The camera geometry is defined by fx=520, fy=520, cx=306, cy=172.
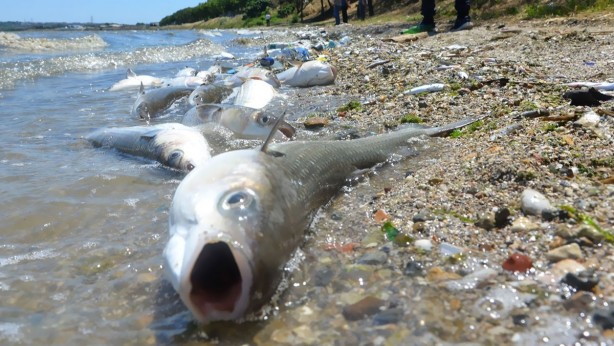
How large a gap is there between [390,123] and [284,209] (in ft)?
12.9

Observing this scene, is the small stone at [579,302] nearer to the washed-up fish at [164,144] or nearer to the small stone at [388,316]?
the small stone at [388,316]

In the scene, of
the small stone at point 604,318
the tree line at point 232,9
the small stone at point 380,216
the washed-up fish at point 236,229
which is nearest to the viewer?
the small stone at point 604,318

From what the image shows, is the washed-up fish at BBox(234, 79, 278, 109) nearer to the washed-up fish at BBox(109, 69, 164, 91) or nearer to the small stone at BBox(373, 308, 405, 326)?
the washed-up fish at BBox(109, 69, 164, 91)

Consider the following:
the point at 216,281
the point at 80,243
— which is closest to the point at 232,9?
the point at 80,243

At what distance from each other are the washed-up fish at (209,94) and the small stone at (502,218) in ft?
20.8

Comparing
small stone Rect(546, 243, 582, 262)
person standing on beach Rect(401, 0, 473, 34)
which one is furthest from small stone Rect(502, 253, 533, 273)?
person standing on beach Rect(401, 0, 473, 34)

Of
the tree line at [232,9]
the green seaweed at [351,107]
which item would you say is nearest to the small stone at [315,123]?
the green seaweed at [351,107]

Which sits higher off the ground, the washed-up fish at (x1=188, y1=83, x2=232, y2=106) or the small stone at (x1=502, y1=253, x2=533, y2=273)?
the small stone at (x1=502, y1=253, x2=533, y2=273)

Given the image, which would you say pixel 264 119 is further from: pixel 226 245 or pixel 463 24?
pixel 463 24

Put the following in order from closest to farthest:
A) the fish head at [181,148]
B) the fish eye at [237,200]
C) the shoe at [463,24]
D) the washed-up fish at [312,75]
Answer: the fish eye at [237,200] < the fish head at [181,148] < the washed-up fish at [312,75] < the shoe at [463,24]

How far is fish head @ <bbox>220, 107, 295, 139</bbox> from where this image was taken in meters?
6.32

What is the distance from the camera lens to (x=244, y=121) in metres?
6.42

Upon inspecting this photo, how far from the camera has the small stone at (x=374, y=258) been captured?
3.04 m

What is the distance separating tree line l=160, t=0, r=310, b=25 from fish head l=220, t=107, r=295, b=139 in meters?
56.3
